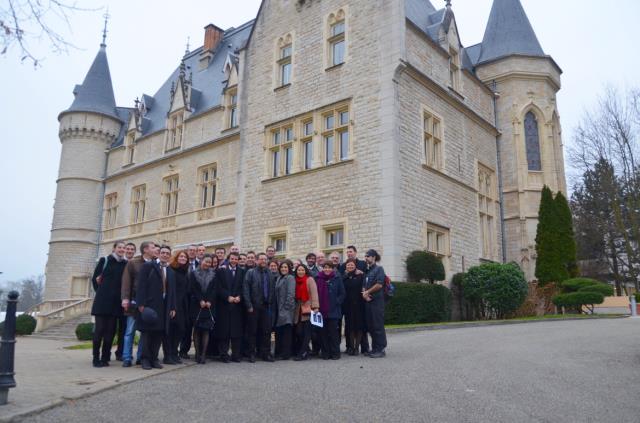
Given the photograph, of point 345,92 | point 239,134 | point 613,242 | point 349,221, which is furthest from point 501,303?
point 613,242

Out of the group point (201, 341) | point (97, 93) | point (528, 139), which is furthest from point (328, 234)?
point (97, 93)

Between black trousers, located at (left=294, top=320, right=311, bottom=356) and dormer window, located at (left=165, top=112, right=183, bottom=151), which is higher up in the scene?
dormer window, located at (left=165, top=112, right=183, bottom=151)

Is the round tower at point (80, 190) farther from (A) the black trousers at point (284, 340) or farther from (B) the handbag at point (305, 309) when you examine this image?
(B) the handbag at point (305, 309)

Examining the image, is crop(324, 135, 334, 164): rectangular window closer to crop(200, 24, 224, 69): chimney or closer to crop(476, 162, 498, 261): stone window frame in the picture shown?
crop(476, 162, 498, 261): stone window frame

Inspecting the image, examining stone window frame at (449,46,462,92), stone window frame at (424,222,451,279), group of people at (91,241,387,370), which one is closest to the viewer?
group of people at (91,241,387,370)

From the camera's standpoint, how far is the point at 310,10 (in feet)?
61.9

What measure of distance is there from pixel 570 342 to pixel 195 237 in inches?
644

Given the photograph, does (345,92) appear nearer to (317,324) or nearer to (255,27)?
(255,27)

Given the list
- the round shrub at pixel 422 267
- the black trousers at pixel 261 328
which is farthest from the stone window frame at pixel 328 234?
the black trousers at pixel 261 328

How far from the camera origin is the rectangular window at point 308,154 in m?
17.9

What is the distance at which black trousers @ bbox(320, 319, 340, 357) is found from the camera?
868 centimetres

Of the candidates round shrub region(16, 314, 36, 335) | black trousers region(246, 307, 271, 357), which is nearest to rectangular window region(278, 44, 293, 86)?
black trousers region(246, 307, 271, 357)

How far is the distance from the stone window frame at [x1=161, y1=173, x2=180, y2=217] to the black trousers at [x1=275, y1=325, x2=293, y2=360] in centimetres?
1676

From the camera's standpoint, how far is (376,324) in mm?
8695
